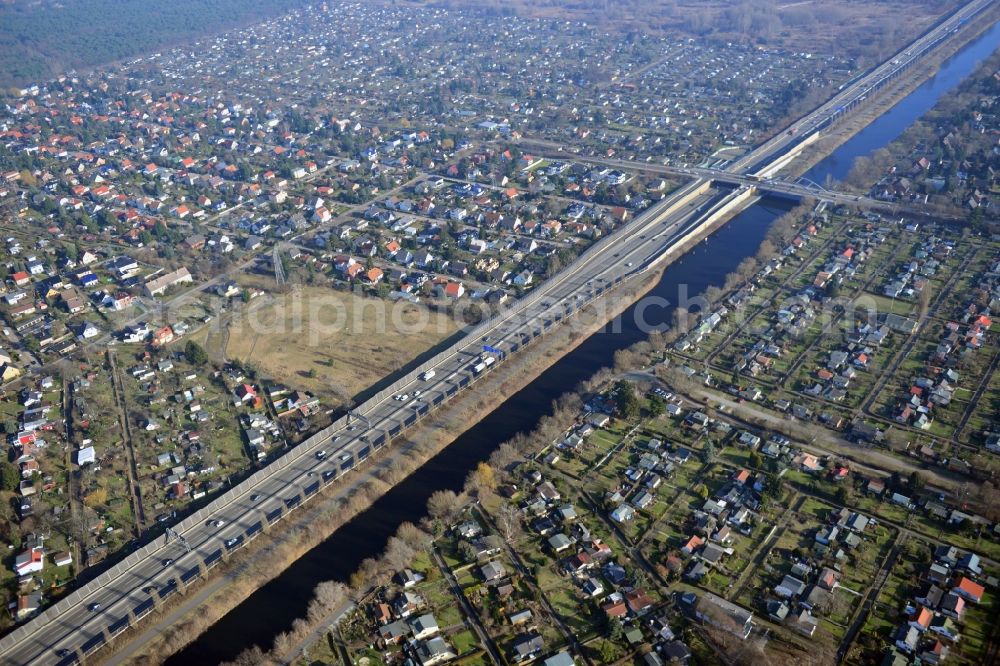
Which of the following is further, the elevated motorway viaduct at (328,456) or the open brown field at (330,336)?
the open brown field at (330,336)

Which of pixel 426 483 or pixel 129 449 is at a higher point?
pixel 129 449

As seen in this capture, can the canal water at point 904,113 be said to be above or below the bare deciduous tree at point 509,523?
above

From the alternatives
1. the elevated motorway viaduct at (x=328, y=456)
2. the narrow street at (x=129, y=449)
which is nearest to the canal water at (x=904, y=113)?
the elevated motorway viaduct at (x=328, y=456)

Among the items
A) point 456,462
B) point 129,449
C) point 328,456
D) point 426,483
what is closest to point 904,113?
point 456,462

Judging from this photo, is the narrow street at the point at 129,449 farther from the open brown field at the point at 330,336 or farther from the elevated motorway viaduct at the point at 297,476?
the open brown field at the point at 330,336

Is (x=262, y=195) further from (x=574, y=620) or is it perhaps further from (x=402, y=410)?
(x=574, y=620)

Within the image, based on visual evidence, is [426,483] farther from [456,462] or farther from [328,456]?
[328,456]

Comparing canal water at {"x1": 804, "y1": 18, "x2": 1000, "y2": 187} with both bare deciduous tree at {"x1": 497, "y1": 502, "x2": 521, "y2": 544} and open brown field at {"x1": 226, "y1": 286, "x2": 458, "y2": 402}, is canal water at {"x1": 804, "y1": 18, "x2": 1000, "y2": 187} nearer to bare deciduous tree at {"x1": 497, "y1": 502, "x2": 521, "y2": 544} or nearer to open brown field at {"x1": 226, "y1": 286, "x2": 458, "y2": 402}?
open brown field at {"x1": 226, "y1": 286, "x2": 458, "y2": 402}

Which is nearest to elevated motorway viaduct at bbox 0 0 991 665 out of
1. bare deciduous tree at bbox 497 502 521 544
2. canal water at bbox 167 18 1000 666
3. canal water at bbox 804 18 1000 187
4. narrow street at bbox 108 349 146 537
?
canal water at bbox 167 18 1000 666
